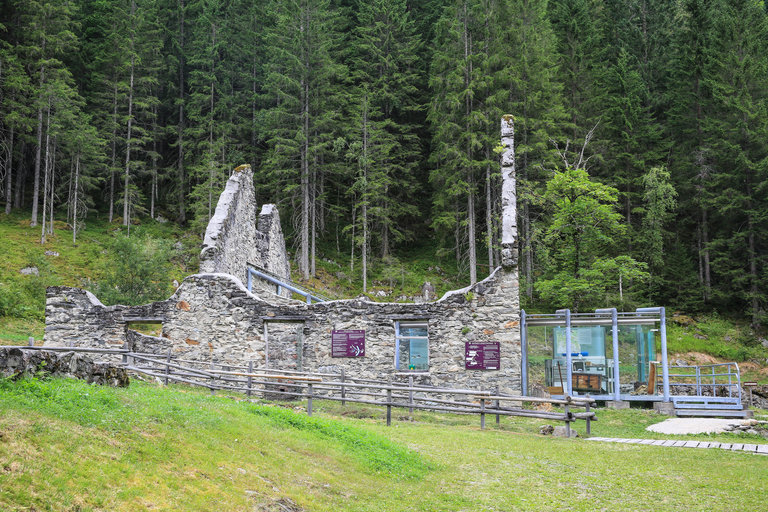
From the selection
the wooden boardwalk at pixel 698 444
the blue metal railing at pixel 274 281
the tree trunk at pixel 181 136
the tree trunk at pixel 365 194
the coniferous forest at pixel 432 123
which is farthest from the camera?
the tree trunk at pixel 181 136

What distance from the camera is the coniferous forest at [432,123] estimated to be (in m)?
33.0

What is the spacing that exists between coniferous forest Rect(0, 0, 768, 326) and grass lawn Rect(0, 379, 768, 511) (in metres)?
17.4

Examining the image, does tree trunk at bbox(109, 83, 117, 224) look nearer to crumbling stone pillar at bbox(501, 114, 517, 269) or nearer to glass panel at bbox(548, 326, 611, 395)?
crumbling stone pillar at bbox(501, 114, 517, 269)

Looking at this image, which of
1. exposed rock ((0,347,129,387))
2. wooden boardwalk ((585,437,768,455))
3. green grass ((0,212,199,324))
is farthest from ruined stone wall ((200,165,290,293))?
wooden boardwalk ((585,437,768,455))

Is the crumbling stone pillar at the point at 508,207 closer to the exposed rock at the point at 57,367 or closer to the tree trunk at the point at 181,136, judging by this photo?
the exposed rock at the point at 57,367

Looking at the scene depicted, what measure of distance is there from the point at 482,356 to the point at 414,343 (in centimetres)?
222

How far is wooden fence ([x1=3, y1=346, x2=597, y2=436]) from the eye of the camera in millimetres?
12883

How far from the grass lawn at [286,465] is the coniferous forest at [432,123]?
57.0ft

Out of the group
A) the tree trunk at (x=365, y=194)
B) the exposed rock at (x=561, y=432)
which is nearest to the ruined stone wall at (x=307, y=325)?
the exposed rock at (x=561, y=432)

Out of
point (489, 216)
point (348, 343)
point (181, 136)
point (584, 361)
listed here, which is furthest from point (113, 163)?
point (584, 361)

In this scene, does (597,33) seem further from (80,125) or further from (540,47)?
(80,125)

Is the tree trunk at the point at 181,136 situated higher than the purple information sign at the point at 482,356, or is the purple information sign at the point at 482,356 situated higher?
the tree trunk at the point at 181,136

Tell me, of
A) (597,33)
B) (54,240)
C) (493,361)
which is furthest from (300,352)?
(597,33)

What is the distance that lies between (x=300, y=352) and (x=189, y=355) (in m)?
3.46
